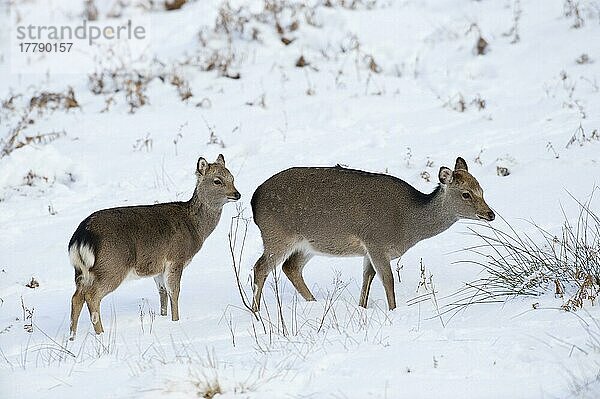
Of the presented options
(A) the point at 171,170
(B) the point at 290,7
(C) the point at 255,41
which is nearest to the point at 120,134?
(A) the point at 171,170

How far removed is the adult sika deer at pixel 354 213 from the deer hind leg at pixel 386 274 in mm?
13

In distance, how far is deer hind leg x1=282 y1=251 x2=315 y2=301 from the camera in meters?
9.77

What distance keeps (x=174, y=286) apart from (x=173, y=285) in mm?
14

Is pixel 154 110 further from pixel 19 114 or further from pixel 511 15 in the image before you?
pixel 511 15

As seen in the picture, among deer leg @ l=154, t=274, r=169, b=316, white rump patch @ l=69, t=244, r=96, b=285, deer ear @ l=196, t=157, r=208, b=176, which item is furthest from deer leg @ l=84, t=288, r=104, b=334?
deer ear @ l=196, t=157, r=208, b=176

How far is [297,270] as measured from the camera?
9.82 metres

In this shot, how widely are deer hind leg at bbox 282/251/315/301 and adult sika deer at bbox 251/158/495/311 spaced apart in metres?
0.39

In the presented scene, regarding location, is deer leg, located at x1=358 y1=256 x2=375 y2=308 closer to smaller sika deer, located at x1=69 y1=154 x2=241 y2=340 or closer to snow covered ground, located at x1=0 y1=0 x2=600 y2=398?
snow covered ground, located at x1=0 y1=0 x2=600 y2=398

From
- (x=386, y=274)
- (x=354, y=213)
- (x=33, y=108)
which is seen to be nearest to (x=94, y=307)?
(x=354, y=213)

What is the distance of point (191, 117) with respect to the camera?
15195 mm

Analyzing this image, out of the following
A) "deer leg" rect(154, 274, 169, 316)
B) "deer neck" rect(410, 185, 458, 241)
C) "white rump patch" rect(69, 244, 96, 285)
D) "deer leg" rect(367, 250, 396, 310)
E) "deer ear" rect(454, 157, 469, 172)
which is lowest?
"deer leg" rect(154, 274, 169, 316)

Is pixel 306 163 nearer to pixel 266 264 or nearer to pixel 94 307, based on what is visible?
pixel 266 264

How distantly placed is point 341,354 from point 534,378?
4.34ft

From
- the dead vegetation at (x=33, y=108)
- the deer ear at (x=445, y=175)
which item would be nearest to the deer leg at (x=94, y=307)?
the deer ear at (x=445, y=175)
